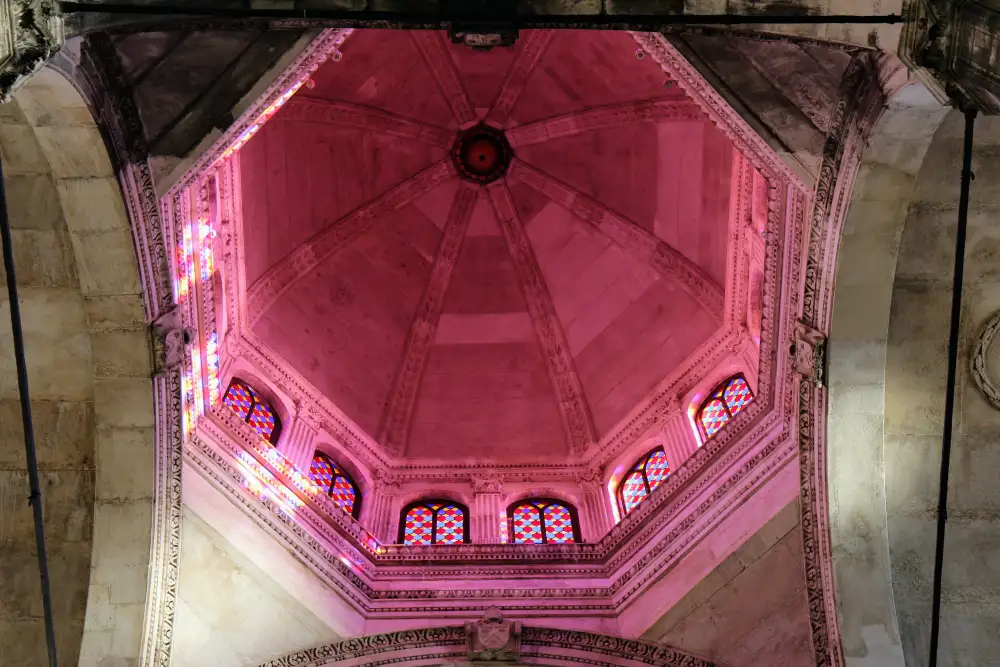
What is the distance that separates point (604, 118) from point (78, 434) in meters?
12.1

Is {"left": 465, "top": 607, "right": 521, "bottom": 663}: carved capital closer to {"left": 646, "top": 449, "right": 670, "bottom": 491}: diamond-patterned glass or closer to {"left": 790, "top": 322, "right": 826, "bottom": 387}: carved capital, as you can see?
{"left": 646, "top": 449, "right": 670, "bottom": 491}: diamond-patterned glass

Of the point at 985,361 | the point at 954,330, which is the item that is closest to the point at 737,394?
the point at 985,361

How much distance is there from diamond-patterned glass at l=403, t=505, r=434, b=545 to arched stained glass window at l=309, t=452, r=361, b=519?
2.61 feet

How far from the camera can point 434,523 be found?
18359mm

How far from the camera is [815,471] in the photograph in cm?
1423

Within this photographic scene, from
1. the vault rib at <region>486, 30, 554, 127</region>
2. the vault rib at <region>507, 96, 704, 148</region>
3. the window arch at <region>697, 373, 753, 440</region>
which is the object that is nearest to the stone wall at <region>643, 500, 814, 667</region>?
the window arch at <region>697, 373, 753, 440</region>

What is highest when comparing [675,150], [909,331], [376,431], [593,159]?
[593,159]

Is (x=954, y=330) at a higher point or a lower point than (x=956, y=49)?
lower

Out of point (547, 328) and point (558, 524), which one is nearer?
point (558, 524)

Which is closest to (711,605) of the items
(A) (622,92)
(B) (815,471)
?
(B) (815,471)

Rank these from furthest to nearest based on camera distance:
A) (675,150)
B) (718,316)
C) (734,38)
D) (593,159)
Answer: (593,159), (675,150), (718,316), (734,38)

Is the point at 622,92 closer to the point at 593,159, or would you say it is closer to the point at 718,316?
the point at 593,159

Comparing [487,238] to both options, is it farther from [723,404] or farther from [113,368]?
[113,368]

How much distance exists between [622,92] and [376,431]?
761 centimetres
